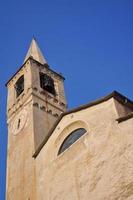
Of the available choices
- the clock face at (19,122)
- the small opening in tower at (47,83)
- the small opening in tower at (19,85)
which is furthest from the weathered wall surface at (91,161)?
the small opening in tower at (19,85)

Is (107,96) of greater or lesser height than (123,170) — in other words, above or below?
above

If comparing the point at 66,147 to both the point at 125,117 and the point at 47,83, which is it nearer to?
the point at 125,117

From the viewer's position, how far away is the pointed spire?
77.9 ft

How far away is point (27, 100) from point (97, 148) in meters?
8.00

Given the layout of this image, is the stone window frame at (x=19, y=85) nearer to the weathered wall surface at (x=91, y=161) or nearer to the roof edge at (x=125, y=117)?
the weathered wall surface at (x=91, y=161)

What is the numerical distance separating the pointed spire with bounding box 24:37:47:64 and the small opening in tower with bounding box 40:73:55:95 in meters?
1.81

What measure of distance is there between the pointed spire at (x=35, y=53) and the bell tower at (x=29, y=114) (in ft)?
0.24

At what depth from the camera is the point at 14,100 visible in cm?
2117

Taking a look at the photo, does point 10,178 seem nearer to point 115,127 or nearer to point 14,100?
point 14,100

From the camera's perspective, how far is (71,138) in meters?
14.3

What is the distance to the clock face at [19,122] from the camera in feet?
61.3

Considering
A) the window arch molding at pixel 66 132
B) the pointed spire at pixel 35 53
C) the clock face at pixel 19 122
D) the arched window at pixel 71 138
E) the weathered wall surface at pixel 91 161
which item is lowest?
the weathered wall surface at pixel 91 161

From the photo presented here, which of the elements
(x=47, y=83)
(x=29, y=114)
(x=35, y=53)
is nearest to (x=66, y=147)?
(x=29, y=114)

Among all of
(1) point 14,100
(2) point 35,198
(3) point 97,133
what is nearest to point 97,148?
(3) point 97,133
